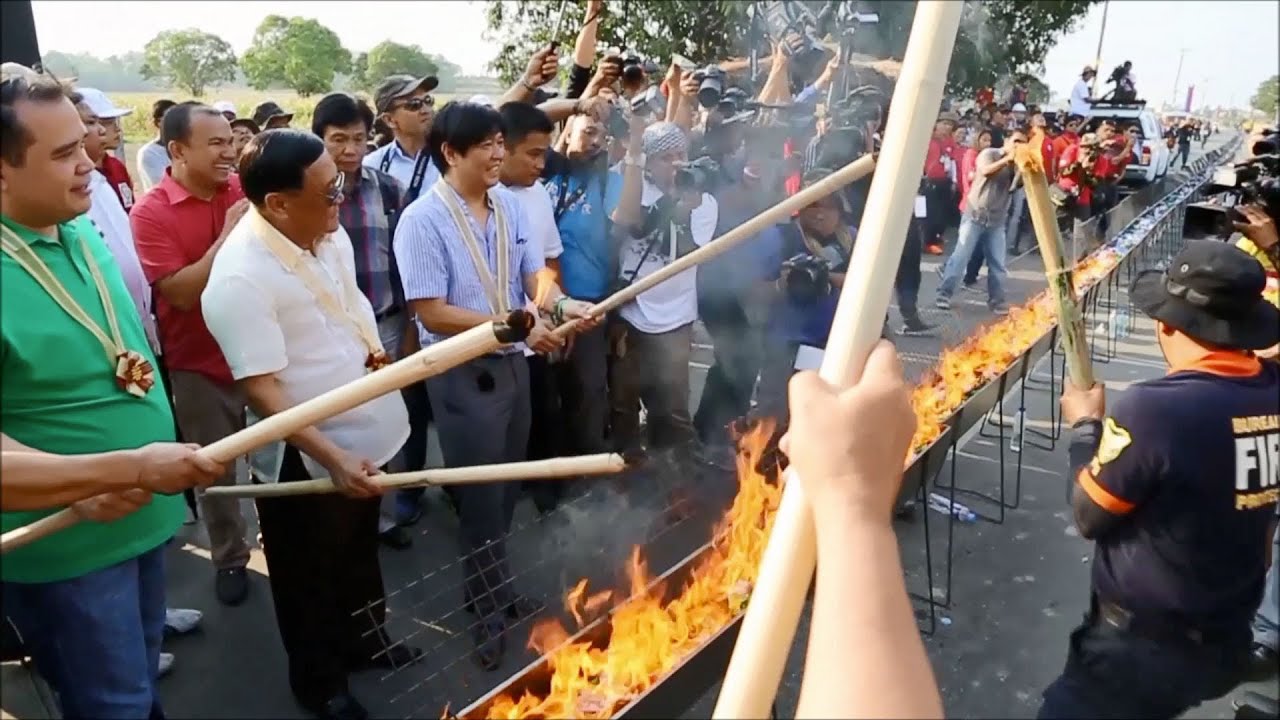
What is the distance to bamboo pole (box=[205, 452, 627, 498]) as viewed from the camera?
7.62ft

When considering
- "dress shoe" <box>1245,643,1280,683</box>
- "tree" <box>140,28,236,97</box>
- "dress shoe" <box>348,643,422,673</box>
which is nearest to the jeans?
"dress shoe" <box>1245,643,1280,683</box>

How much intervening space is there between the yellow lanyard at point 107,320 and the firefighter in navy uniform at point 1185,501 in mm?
2709

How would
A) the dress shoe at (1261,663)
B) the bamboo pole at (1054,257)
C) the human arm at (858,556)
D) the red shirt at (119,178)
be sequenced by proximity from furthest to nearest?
the red shirt at (119,178)
the dress shoe at (1261,663)
the bamboo pole at (1054,257)
the human arm at (858,556)

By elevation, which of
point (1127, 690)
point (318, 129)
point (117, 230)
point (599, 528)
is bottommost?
point (599, 528)

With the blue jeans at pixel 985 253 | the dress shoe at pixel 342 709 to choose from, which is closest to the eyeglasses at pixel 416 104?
the dress shoe at pixel 342 709

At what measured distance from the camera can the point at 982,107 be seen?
591 inches

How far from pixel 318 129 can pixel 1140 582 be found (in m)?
3.91

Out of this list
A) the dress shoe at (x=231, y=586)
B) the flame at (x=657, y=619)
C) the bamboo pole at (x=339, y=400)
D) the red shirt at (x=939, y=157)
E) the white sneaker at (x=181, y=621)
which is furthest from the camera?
the red shirt at (x=939, y=157)

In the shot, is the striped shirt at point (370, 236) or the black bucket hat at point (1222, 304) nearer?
the black bucket hat at point (1222, 304)

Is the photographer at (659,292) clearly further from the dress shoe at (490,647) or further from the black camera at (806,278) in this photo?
the dress shoe at (490,647)

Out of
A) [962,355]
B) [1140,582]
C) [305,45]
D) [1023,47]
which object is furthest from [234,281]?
[1023,47]

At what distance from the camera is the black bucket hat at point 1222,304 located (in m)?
2.38

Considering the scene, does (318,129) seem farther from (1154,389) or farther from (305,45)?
(305,45)

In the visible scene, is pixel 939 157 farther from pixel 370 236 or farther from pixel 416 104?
pixel 370 236
